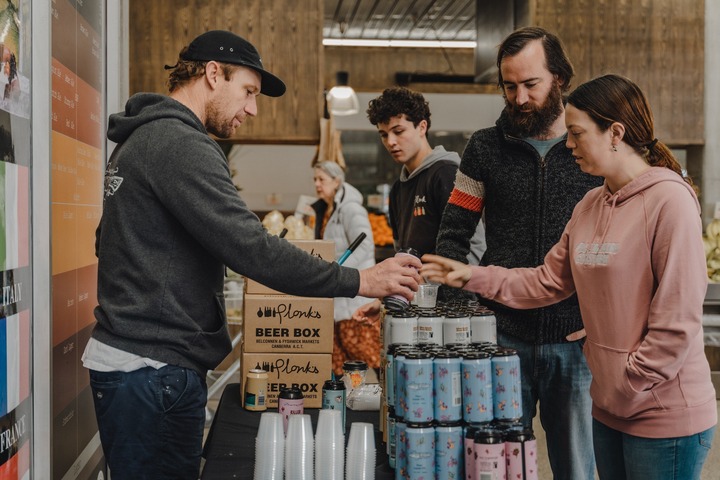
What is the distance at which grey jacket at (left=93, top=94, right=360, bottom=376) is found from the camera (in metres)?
1.90

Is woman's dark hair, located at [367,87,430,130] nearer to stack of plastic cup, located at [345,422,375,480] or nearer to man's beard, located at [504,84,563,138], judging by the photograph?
man's beard, located at [504,84,563,138]

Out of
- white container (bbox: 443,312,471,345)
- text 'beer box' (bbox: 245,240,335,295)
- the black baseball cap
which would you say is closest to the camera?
white container (bbox: 443,312,471,345)

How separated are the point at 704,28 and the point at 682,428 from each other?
6.00 m

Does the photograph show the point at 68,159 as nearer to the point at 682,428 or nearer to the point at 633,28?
the point at 682,428

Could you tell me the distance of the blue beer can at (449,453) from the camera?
5.29ft

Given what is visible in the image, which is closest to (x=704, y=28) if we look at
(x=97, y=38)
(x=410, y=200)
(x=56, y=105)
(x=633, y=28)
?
(x=633, y=28)

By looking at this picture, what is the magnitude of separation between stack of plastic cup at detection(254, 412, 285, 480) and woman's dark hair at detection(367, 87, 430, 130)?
2.18 m

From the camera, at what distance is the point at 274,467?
174cm

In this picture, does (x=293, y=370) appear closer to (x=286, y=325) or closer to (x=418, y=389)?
(x=286, y=325)

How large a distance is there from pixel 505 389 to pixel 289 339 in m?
1.14

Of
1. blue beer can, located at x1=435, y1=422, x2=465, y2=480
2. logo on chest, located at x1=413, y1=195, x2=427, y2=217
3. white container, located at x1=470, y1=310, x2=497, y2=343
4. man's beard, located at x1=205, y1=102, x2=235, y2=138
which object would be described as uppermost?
man's beard, located at x1=205, y1=102, x2=235, y2=138

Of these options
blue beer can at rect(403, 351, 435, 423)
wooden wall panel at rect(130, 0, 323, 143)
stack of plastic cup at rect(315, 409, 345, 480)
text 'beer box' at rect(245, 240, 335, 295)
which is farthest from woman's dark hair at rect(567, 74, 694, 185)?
wooden wall panel at rect(130, 0, 323, 143)

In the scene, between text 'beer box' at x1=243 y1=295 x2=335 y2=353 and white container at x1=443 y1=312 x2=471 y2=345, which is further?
text 'beer box' at x1=243 y1=295 x2=335 y2=353

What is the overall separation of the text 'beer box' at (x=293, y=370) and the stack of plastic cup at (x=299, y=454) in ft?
2.93
